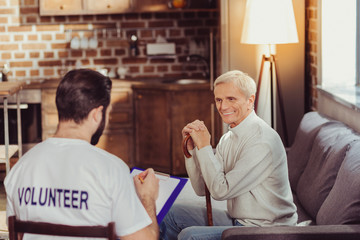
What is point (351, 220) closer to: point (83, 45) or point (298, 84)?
point (298, 84)

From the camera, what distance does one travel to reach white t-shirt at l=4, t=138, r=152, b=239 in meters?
1.77

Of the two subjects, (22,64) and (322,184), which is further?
(22,64)

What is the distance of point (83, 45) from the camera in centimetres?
611

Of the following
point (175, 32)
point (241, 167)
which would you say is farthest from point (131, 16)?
point (241, 167)

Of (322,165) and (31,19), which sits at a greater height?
(31,19)

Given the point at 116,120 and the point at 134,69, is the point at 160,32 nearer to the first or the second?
the point at 134,69

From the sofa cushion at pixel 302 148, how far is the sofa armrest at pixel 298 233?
124 cm

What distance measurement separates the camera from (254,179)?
2516mm

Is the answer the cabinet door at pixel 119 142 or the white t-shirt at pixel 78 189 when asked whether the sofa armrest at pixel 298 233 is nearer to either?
the white t-shirt at pixel 78 189

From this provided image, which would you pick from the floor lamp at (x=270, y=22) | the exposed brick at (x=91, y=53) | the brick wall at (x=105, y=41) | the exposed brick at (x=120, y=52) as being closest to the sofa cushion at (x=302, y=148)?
the floor lamp at (x=270, y=22)

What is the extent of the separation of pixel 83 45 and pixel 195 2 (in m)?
1.18

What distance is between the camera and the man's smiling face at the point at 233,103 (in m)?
2.66

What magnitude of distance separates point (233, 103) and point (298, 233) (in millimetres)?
680

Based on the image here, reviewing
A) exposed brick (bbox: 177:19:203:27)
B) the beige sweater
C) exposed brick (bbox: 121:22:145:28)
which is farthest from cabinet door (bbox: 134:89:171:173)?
the beige sweater
